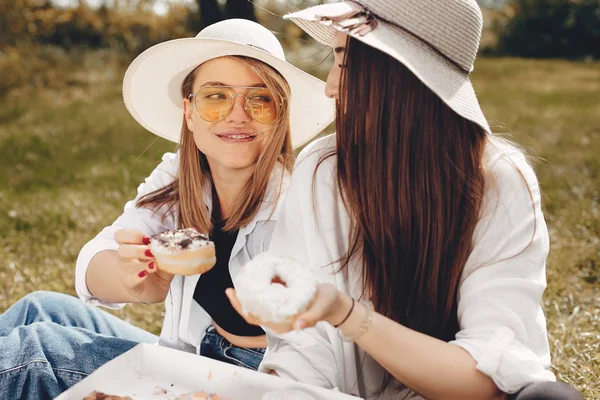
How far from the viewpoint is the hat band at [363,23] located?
6.30 feet

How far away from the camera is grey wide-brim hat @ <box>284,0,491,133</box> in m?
1.89

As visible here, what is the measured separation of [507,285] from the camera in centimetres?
187

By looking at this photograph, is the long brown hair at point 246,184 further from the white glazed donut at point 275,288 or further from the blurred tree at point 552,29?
the blurred tree at point 552,29

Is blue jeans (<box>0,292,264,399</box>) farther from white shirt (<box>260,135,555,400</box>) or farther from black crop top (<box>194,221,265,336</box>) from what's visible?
white shirt (<box>260,135,555,400</box>)

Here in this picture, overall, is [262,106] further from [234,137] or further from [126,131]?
[126,131]

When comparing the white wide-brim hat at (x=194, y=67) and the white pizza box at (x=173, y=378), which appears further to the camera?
the white wide-brim hat at (x=194, y=67)

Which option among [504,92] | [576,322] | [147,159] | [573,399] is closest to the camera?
[573,399]

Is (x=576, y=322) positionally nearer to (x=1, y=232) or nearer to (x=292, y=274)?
(x=292, y=274)

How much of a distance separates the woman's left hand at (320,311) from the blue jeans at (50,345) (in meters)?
0.91

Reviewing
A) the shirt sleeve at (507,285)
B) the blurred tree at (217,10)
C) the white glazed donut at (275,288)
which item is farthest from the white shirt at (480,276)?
the blurred tree at (217,10)

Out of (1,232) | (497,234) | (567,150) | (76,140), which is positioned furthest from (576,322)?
(76,140)

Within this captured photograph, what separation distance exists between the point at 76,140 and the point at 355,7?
666 cm

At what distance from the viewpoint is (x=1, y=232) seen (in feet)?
16.9

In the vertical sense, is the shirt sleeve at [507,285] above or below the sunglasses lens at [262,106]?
below
